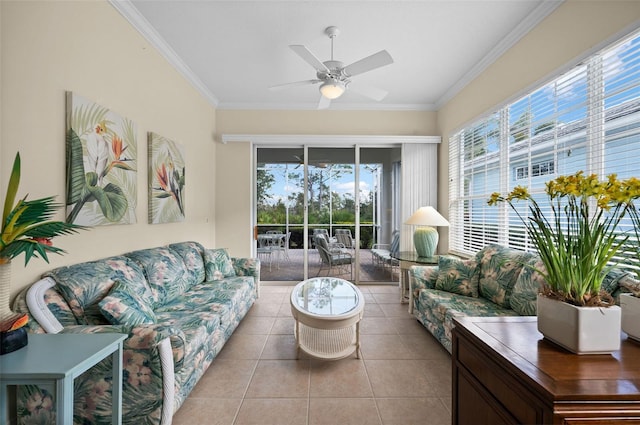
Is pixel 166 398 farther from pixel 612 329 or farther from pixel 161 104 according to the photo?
pixel 161 104

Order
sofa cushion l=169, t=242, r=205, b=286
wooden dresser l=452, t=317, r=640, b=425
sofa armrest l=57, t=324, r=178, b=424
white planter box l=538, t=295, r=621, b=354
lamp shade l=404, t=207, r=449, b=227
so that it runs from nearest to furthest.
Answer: wooden dresser l=452, t=317, r=640, b=425
white planter box l=538, t=295, r=621, b=354
sofa armrest l=57, t=324, r=178, b=424
sofa cushion l=169, t=242, r=205, b=286
lamp shade l=404, t=207, r=449, b=227

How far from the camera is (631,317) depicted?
100 centimetres

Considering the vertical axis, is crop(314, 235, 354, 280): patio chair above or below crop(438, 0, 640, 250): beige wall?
below

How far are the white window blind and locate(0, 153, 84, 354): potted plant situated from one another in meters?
2.56

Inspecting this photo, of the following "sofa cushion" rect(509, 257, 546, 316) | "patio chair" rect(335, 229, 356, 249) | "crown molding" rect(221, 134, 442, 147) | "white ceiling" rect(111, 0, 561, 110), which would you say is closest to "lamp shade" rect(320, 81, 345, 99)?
"white ceiling" rect(111, 0, 561, 110)

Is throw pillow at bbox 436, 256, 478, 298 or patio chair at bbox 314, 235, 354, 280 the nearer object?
throw pillow at bbox 436, 256, 478, 298

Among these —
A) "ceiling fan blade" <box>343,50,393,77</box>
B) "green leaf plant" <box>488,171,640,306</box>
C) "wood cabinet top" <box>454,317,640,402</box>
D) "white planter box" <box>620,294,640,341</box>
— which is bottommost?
"wood cabinet top" <box>454,317,640,402</box>

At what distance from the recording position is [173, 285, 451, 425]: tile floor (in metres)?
1.72

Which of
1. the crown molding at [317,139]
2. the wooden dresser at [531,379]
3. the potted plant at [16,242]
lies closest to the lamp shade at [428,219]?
the crown molding at [317,139]

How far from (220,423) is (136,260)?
1.49 m

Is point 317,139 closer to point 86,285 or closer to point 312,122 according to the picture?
point 312,122

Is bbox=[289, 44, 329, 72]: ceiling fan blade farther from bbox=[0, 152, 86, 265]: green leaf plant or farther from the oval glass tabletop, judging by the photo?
the oval glass tabletop

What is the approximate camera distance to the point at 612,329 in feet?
2.88

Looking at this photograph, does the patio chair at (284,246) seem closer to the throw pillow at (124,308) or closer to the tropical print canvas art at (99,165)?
the tropical print canvas art at (99,165)
